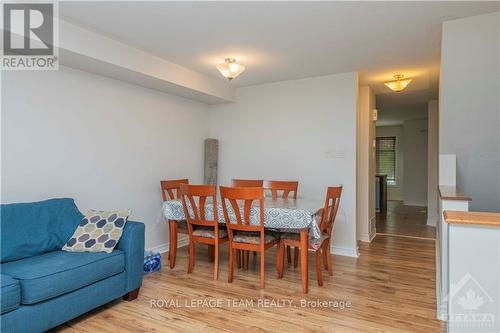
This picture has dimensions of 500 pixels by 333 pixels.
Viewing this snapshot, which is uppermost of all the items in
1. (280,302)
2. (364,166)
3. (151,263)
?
(364,166)

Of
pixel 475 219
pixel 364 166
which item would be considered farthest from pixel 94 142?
pixel 364 166

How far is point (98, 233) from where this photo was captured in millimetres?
2631

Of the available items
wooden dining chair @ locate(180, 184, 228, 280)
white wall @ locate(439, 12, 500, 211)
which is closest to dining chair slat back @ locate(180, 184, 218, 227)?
wooden dining chair @ locate(180, 184, 228, 280)

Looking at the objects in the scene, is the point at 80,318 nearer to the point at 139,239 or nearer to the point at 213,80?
the point at 139,239

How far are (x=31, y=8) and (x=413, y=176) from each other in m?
9.05

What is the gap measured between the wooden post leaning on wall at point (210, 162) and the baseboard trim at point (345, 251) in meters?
2.02

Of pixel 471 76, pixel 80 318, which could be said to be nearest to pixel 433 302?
pixel 471 76

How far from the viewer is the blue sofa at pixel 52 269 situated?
197 cm

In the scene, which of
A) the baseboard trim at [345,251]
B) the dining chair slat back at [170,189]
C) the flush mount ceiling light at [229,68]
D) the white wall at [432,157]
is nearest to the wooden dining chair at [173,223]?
the dining chair slat back at [170,189]

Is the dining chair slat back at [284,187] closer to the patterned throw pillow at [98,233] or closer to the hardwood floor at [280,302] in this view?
the hardwood floor at [280,302]

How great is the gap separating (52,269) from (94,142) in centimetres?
163

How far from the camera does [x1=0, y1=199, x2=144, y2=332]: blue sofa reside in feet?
6.45

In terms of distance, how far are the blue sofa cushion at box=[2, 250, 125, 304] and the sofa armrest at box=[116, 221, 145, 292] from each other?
53mm

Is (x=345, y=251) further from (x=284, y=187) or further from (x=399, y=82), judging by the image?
(x=399, y=82)
